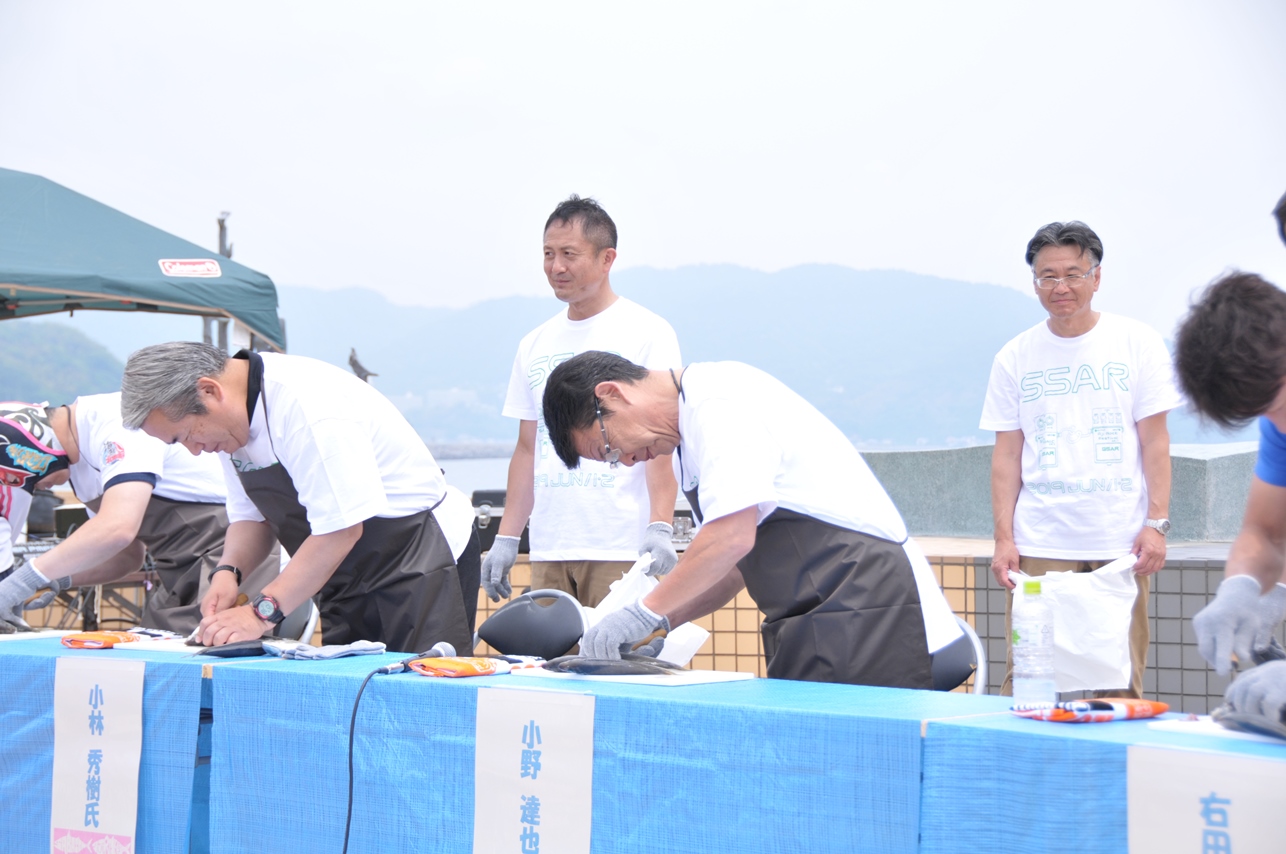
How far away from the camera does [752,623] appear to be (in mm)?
4441

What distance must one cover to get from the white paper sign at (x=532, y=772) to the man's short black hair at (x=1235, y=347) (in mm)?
865

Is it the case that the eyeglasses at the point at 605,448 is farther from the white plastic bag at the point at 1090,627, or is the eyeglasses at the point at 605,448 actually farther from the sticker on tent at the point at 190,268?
the sticker on tent at the point at 190,268

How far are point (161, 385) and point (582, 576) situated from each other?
1123mm

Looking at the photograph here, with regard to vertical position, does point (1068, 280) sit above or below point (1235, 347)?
→ above

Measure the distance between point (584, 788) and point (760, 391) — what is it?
0.73m

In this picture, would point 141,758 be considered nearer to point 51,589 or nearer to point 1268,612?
point 51,589

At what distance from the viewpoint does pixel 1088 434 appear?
284cm

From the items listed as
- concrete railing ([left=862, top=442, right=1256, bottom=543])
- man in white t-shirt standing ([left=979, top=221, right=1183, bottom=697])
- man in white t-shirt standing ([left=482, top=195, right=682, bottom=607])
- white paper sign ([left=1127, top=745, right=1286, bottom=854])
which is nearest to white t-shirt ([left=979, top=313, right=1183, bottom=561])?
man in white t-shirt standing ([left=979, top=221, right=1183, bottom=697])

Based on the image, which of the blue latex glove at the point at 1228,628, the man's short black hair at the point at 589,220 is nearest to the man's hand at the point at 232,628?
the man's short black hair at the point at 589,220

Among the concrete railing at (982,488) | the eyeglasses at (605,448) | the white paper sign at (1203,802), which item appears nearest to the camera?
the white paper sign at (1203,802)

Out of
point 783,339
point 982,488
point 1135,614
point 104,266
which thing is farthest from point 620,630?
point 783,339

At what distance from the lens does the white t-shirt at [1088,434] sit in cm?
280

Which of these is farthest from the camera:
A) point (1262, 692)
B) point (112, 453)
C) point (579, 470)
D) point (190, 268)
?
point (190, 268)

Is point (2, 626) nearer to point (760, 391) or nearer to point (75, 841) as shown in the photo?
point (75, 841)
